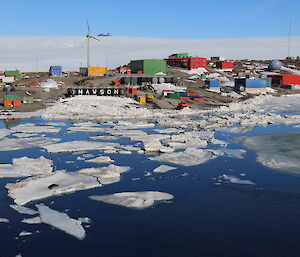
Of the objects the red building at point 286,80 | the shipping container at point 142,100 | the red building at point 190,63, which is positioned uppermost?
the red building at point 190,63

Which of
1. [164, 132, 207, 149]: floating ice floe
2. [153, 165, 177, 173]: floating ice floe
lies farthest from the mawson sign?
[153, 165, 177, 173]: floating ice floe

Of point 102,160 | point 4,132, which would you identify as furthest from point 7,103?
point 102,160

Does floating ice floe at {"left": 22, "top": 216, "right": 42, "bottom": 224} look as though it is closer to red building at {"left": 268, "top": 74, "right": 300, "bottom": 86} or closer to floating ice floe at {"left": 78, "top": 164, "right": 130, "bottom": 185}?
floating ice floe at {"left": 78, "top": 164, "right": 130, "bottom": 185}

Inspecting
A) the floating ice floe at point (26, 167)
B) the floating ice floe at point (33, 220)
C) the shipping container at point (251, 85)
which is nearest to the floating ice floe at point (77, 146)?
the floating ice floe at point (26, 167)

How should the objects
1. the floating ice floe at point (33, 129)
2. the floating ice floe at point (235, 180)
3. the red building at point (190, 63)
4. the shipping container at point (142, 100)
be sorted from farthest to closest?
the red building at point (190, 63) < the shipping container at point (142, 100) < the floating ice floe at point (33, 129) < the floating ice floe at point (235, 180)

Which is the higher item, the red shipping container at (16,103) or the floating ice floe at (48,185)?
the red shipping container at (16,103)

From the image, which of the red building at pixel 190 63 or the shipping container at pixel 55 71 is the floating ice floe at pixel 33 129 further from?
the red building at pixel 190 63

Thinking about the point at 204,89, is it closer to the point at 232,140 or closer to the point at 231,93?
the point at 231,93

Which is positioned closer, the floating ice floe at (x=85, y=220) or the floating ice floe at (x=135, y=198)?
the floating ice floe at (x=85, y=220)
